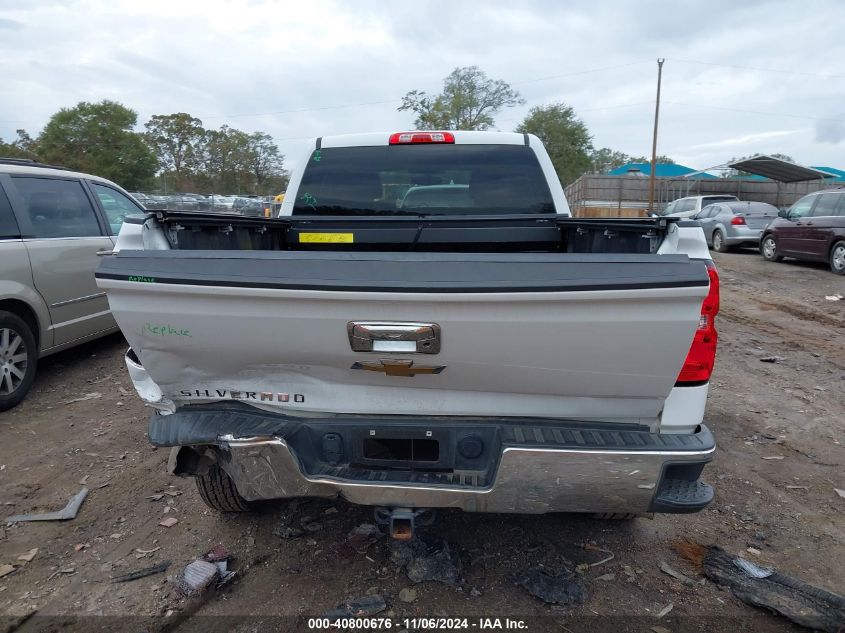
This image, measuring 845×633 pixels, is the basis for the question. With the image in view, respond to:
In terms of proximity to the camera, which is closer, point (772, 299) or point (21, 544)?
point (21, 544)

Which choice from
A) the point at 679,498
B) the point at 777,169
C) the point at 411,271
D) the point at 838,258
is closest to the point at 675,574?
the point at 679,498

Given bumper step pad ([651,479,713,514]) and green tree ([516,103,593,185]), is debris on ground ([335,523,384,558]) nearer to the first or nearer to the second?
bumper step pad ([651,479,713,514])

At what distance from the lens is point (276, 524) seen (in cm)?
309

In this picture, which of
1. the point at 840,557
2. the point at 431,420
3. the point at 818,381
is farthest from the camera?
the point at 818,381

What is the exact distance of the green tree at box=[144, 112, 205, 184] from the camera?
5156 cm

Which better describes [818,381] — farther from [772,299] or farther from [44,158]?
[44,158]

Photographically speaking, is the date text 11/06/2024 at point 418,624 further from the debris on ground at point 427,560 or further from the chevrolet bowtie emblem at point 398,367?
the chevrolet bowtie emblem at point 398,367

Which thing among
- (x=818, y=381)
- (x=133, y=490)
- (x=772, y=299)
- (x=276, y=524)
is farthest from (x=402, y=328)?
(x=772, y=299)

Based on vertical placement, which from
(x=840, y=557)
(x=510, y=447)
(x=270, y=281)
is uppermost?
(x=270, y=281)

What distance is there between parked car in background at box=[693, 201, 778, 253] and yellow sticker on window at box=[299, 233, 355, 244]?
544 inches

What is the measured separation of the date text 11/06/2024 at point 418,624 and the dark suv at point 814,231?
1194cm

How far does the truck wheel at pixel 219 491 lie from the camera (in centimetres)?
283

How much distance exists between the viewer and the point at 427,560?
8.91 feet

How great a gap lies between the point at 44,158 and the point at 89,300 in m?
41.3
